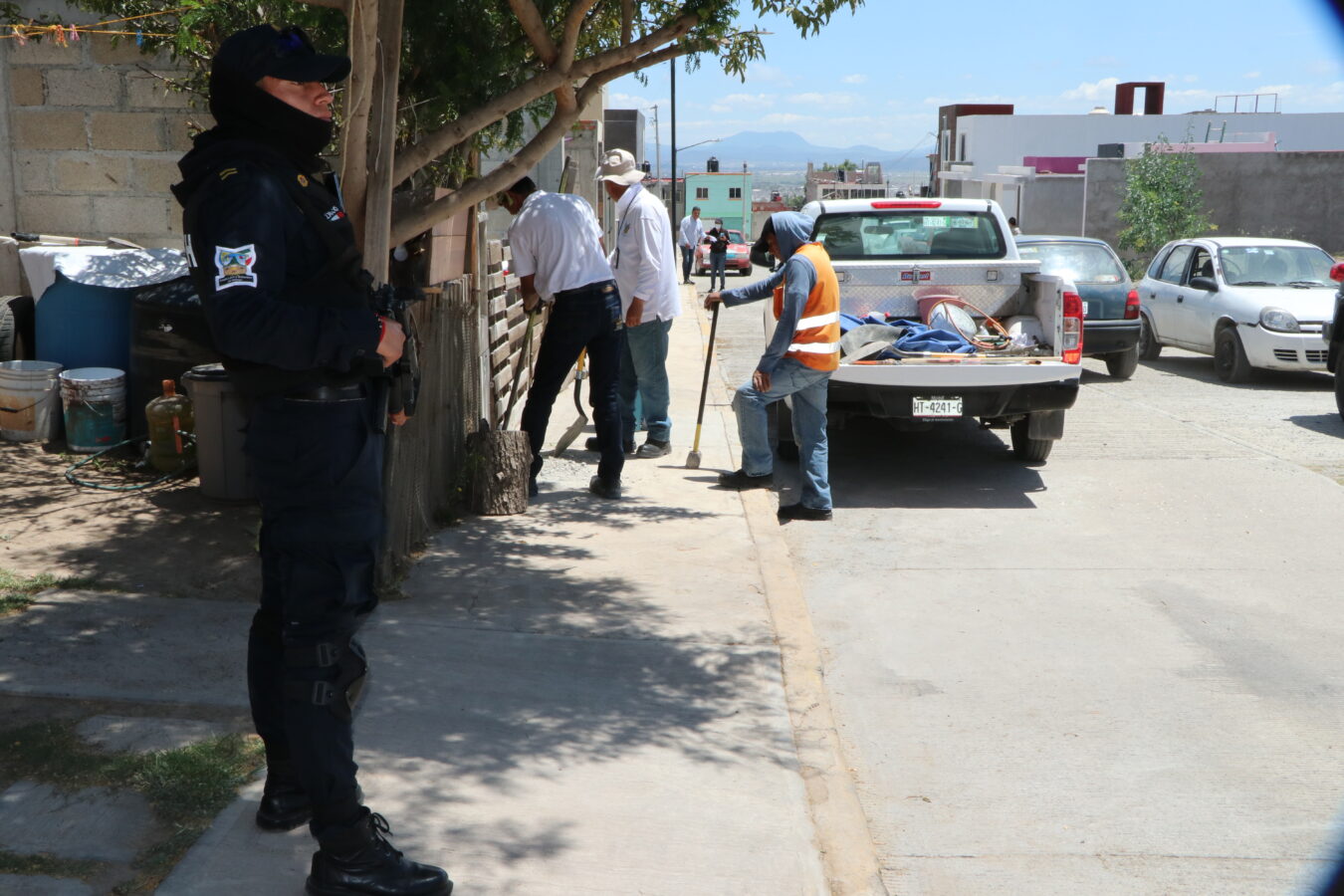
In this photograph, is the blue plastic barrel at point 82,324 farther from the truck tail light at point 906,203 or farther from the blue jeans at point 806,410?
the truck tail light at point 906,203

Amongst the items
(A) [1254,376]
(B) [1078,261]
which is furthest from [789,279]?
(A) [1254,376]

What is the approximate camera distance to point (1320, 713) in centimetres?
496

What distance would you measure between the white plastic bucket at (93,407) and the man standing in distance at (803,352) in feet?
11.8

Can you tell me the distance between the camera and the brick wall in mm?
8617

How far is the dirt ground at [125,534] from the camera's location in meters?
5.54

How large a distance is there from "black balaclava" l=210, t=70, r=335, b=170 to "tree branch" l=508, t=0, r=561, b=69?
318cm

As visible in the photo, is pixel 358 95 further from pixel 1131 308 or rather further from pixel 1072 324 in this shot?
pixel 1131 308

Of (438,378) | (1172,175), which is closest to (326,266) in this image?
(438,378)

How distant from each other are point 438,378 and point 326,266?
3515 millimetres

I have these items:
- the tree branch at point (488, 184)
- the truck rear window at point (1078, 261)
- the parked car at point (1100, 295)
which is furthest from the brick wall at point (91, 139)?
the truck rear window at point (1078, 261)

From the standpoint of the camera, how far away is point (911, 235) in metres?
10.2

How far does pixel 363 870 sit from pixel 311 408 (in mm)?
1129

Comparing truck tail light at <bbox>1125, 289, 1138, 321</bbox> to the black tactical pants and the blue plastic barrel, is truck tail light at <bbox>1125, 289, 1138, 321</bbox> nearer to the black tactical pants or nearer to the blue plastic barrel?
the blue plastic barrel

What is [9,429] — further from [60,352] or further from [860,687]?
[860,687]
